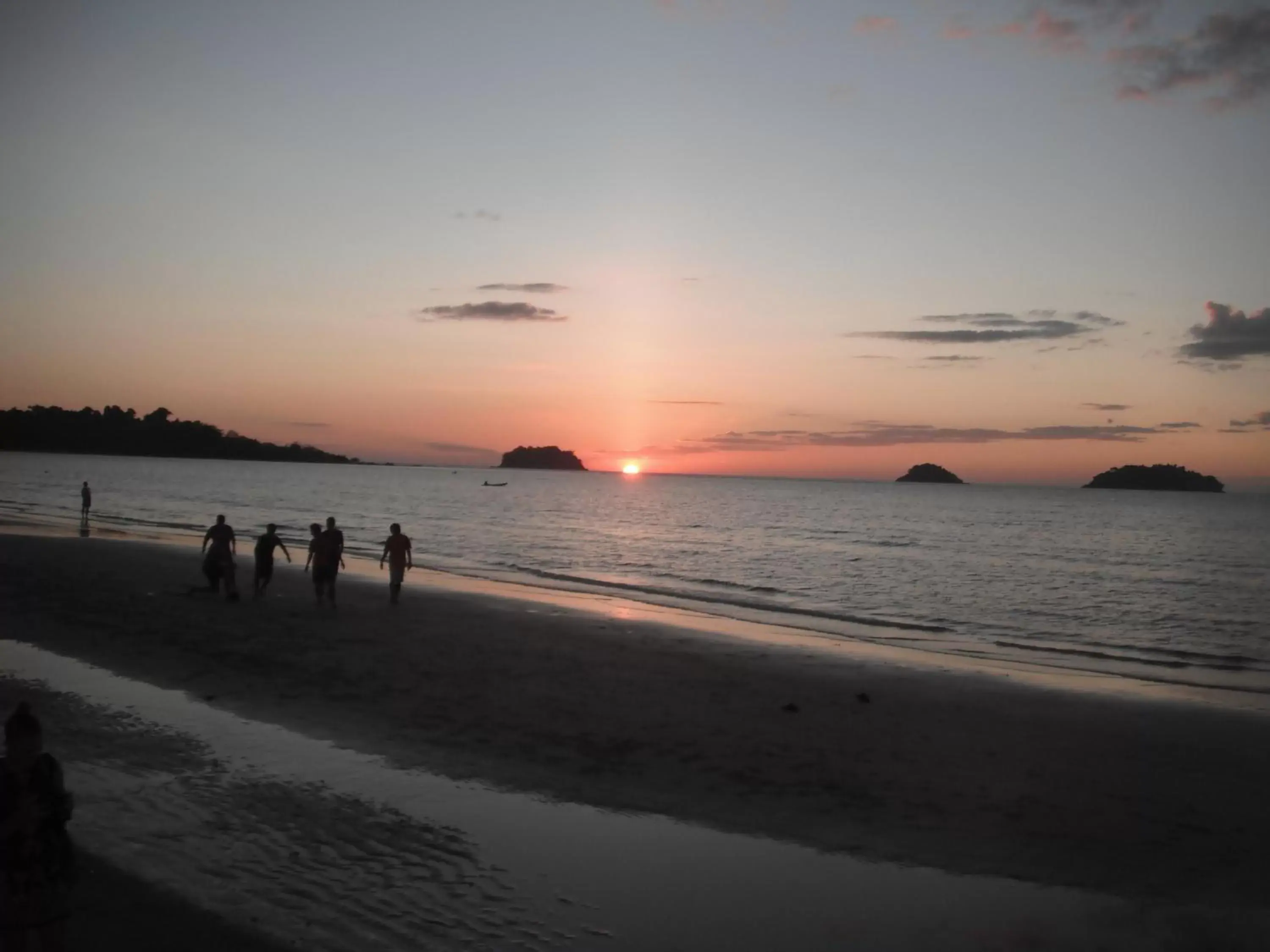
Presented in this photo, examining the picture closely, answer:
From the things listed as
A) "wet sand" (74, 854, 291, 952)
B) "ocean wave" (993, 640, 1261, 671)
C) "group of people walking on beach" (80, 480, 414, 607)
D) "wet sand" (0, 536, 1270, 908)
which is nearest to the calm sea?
"ocean wave" (993, 640, 1261, 671)

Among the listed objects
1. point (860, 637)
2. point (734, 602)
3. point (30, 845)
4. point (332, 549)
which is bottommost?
point (734, 602)

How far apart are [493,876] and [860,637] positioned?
17.8 meters

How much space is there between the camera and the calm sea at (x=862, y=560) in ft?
85.0

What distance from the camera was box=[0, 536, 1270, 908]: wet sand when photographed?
352 inches

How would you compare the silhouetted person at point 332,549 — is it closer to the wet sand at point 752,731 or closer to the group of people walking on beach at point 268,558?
the group of people walking on beach at point 268,558

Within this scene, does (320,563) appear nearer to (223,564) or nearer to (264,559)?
(264,559)

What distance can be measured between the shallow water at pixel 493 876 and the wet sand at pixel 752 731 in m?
0.62

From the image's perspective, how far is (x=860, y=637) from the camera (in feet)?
77.1

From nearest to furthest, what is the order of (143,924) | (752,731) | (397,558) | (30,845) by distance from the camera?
(30,845) → (143,924) → (752,731) → (397,558)

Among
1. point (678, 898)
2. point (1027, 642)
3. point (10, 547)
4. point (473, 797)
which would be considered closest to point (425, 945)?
point (678, 898)

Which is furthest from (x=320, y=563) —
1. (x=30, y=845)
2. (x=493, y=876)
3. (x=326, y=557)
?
(x=30, y=845)

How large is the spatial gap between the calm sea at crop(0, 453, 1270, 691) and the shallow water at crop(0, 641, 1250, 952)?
15498 mm

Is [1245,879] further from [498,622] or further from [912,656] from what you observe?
[498,622]

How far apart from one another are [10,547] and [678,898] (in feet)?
100
